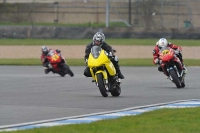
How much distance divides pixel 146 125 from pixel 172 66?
9333 mm

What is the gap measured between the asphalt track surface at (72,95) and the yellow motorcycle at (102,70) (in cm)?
26

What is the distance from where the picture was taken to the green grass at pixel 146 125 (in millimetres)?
9891

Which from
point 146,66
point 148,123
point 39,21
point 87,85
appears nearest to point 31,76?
point 87,85

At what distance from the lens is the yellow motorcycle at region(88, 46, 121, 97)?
16.1 metres

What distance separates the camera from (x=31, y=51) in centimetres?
3875

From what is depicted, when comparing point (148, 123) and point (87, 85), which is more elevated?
point (148, 123)

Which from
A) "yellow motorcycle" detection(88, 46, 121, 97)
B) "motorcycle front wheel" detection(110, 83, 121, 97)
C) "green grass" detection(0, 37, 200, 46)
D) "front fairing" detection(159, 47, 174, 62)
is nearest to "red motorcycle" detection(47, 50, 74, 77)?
"front fairing" detection(159, 47, 174, 62)

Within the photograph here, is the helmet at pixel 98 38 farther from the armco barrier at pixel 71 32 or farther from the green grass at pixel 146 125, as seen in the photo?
the armco barrier at pixel 71 32

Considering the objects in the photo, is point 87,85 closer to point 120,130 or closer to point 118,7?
point 120,130

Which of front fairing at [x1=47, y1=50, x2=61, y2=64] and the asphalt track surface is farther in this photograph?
front fairing at [x1=47, y1=50, x2=61, y2=64]

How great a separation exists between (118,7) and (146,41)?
1120 cm

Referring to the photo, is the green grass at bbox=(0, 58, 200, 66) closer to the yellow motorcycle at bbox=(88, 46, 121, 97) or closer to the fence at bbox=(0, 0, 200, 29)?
the yellow motorcycle at bbox=(88, 46, 121, 97)

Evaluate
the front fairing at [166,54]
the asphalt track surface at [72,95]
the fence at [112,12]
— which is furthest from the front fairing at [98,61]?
the fence at [112,12]

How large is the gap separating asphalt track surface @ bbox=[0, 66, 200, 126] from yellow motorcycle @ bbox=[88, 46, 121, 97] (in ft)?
0.87
